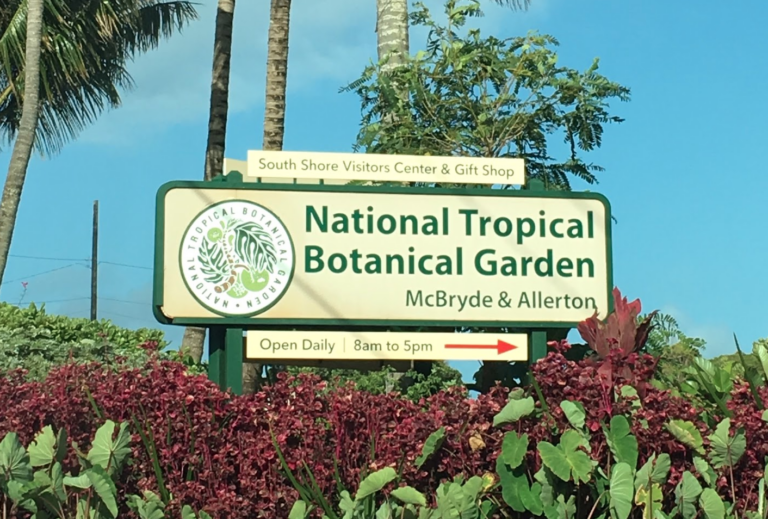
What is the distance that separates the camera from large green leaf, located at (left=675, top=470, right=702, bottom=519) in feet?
20.5

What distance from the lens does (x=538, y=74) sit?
11258 millimetres

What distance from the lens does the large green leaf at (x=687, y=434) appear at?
251 inches

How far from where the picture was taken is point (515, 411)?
6.35 meters

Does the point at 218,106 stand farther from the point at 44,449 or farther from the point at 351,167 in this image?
the point at 44,449

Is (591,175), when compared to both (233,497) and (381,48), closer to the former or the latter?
(381,48)

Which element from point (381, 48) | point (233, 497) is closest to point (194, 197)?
point (233, 497)

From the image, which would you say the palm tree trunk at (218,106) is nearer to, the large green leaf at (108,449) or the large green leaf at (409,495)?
the large green leaf at (108,449)

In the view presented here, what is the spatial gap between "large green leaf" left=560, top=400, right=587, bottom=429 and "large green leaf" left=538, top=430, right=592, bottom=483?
0.30 feet

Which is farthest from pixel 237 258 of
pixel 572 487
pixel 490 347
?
pixel 572 487

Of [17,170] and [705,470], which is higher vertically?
[17,170]

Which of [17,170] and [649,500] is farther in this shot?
[17,170]

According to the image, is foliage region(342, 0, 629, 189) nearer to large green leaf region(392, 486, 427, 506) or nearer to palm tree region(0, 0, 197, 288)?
large green leaf region(392, 486, 427, 506)

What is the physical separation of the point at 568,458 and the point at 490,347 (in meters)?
2.45

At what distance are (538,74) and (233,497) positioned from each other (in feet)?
21.3
